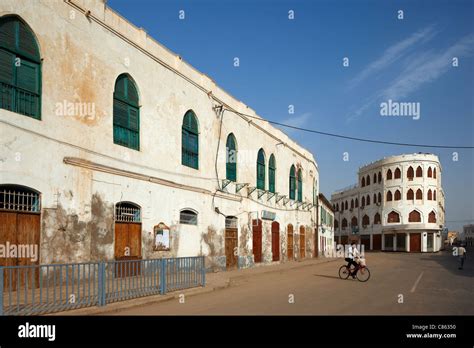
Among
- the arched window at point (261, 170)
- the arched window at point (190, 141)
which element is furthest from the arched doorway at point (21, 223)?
the arched window at point (261, 170)

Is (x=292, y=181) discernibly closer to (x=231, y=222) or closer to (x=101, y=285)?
(x=231, y=222)

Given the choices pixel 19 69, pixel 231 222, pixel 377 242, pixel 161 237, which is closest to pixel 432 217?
pixel 377 242

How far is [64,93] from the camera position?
13.2 metres

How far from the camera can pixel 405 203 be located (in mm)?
62969

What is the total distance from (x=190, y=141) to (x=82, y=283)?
11.0 meters

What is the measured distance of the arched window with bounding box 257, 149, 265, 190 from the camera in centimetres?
2775

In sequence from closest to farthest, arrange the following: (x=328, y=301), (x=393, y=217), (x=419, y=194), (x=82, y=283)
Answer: (x=82, y=283), (x=328, y=301), (x=419, y=194), (x=393, y=217)

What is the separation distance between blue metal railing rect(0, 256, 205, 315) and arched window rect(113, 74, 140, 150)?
4989mm

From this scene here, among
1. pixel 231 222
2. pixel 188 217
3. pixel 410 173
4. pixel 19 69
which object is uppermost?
pixel 410 173

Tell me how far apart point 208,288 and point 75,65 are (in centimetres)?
783

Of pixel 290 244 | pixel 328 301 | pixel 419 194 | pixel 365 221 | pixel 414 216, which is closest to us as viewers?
pixel 328 301
